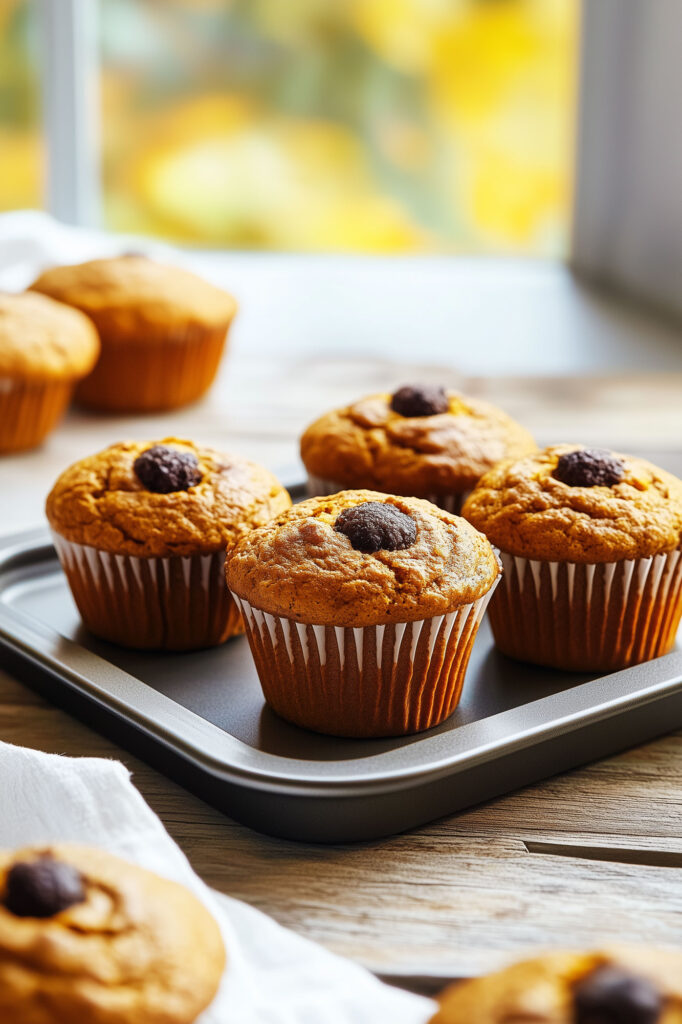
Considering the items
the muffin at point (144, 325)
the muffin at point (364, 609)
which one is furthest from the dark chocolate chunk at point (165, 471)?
the muffin at point (144, 325)

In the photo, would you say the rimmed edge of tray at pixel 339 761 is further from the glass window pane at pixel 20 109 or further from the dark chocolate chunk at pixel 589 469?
the glass window pane at pixel 20 109

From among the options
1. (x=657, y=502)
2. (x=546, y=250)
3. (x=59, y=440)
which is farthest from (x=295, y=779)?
(x=546, y=250)

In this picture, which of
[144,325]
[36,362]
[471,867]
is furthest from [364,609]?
[144,325]

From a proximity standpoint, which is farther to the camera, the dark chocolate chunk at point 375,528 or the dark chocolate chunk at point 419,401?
the dark chocolate chunk at point 419,401

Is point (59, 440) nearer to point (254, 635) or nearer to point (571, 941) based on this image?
point (254, 635)

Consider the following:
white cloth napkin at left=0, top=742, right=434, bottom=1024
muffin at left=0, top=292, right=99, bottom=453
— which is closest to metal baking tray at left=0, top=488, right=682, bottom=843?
white cloth napkin at left=0, top=742, right=434, bottom=1024

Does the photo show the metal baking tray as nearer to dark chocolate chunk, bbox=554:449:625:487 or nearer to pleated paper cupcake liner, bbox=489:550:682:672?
pleated paper cupcake liner, bbox=489:550:682:672

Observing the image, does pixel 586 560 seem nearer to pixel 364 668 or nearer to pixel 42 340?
pixel 364 668
